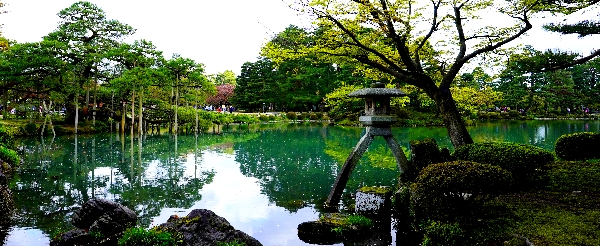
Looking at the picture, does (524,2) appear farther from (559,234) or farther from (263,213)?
(263,213)

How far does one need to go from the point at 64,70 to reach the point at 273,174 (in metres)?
21.8

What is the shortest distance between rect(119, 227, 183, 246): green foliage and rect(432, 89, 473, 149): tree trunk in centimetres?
722

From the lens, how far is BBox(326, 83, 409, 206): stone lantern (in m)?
9.14

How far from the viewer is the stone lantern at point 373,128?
9.14 meters

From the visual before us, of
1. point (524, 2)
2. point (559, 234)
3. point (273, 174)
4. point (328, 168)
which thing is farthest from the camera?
point (328, 168)

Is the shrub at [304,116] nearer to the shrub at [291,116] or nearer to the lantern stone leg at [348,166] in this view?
the shrub at [291,116]

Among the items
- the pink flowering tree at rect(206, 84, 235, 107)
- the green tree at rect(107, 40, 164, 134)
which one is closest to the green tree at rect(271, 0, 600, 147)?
the green tree at rect(107, 40, 164, 134)

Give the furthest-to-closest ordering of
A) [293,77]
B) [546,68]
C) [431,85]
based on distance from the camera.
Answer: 1. [293,77]
2. [431,85]
3. [546,68]

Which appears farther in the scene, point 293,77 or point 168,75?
point 293,77

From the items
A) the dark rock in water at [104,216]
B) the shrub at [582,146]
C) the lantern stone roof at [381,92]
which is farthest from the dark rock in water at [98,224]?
the shrub at [582,146]

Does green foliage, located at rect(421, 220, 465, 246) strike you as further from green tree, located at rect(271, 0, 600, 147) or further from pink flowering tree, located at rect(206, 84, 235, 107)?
pink flowering tree, located at rect(206, 84, 235, 107)

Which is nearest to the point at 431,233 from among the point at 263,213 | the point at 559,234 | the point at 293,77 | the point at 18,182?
the point at 559,234

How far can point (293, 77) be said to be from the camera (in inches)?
1866

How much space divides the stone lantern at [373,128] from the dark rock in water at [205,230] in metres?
3.34
